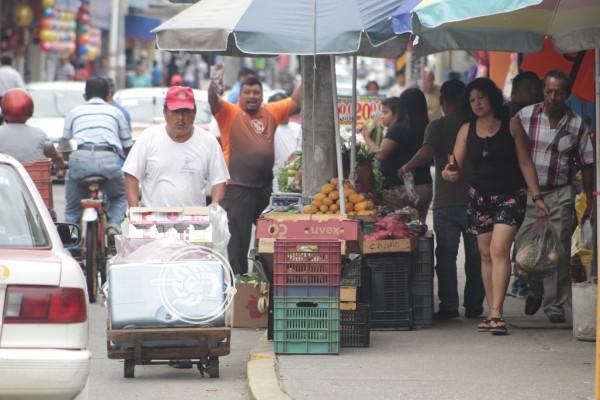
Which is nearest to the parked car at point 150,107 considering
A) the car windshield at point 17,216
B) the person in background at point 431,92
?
the person in background at point 431,92

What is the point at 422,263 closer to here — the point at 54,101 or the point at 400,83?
the point at 54,101

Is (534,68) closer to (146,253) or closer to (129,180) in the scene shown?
(129,180)

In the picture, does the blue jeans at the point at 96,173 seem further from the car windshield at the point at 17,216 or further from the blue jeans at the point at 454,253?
the car windshield at the point at 17,216

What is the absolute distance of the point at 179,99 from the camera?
930 cm

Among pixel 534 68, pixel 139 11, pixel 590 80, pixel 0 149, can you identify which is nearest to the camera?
pixel 0 149

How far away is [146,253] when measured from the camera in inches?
330

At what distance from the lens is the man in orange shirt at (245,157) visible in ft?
38.3

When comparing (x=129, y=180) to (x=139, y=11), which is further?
(x=139, y=11)

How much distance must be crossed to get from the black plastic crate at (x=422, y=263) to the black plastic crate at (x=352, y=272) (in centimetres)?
59

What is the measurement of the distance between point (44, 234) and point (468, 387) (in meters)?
2.81

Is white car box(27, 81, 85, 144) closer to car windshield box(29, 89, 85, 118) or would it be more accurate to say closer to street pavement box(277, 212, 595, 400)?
car windshield box(29, 89, 85, 118)

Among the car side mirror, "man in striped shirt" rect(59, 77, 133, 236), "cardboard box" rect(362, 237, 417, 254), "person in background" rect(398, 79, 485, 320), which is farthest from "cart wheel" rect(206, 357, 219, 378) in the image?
"man in striped shirt" rect(59, 77, 133, 236)

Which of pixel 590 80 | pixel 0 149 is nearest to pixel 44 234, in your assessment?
pixel 0 149

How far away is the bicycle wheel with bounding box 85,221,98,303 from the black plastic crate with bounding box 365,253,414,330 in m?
2.93
